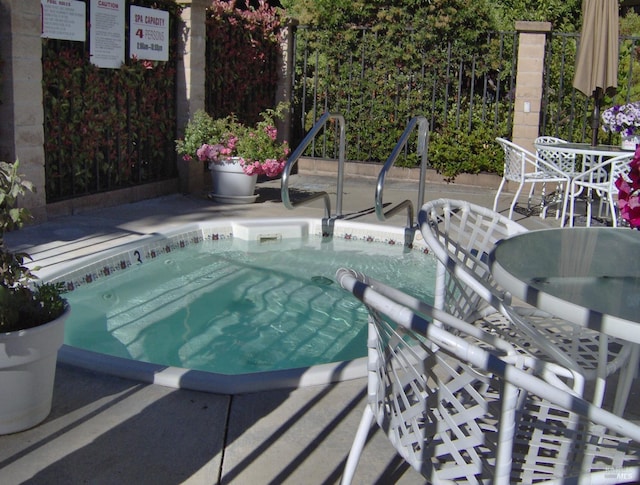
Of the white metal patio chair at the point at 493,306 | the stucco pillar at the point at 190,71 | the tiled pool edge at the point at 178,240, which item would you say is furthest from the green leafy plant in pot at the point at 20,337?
the stucco pillar at the point at 190,71

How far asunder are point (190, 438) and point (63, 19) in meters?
4.73

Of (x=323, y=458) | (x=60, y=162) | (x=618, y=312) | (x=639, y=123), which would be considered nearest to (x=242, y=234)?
(x=60, y=162)

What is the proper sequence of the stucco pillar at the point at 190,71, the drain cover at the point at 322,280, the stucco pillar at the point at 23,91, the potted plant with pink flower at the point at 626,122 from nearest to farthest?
the drain cover at the point at 322,280 < the stucco pillar at the point at 23,91 < the potted plant with pink flower at the point at 626,122 < the stucco pillar at the point at 190,71

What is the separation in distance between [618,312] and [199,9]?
22.4 feet

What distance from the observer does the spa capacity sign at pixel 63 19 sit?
6047mm

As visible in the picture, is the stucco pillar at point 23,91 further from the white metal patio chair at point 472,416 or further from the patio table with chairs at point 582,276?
the white metal patio chair at point 472,416

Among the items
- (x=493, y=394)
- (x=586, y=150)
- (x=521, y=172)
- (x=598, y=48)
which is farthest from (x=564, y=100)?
(x=493, y=394)

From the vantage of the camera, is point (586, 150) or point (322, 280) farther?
point (586, 150)

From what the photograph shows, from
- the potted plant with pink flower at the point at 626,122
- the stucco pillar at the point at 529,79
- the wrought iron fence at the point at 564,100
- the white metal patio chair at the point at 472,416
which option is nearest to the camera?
the white metal patio chair at the point at 472,416

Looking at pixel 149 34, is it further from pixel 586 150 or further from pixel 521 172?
pixel 586 150

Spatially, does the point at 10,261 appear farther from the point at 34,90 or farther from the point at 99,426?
the point at 34,90

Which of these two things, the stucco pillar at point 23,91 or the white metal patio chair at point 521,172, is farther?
the white metal patio chair at point 521,172

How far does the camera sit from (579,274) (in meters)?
2.20

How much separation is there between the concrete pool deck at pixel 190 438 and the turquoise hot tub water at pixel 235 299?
19 centimetres
